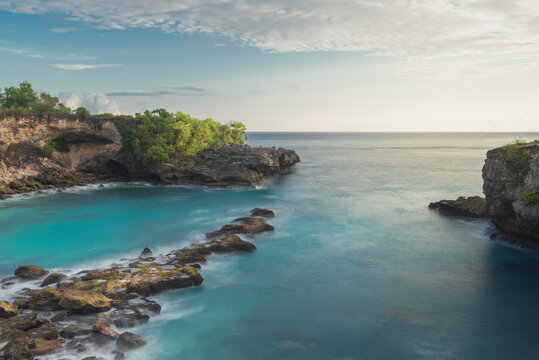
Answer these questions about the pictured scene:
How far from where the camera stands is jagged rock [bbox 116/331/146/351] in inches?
477

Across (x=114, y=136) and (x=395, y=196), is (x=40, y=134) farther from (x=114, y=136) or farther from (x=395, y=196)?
(x=395, y=196)

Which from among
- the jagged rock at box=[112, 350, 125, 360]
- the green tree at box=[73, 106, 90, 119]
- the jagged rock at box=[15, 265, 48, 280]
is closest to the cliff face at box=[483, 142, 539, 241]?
the jagged rock at box=[112, 350, 125, 360]

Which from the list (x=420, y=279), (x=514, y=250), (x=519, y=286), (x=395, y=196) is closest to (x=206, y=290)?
(x=420, y=279)

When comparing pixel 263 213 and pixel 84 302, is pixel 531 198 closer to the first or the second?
pixel 263 213

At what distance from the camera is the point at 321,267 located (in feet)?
66.0

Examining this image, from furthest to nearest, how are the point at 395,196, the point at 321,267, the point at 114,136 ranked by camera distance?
1. the point at 114,136
2. the point at 395,196
3. the point at 321,267

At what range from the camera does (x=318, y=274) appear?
19.2 m

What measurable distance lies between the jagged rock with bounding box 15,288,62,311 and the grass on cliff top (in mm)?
25245

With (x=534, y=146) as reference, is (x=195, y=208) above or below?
below

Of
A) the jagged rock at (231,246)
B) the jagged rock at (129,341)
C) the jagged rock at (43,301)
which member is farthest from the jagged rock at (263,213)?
the jagged rock at (129,341)

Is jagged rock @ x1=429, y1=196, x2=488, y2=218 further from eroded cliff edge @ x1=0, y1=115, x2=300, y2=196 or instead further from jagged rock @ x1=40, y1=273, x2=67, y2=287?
jagged rock @ x1=40, y1=273, x2=67, y2=287

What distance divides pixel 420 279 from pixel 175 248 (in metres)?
14.9

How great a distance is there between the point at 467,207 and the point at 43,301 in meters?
30.6

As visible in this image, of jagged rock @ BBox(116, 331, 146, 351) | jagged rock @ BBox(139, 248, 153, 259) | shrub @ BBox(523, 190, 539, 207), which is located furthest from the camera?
jagged rock @ BBox(139, 248, 153, 259)
